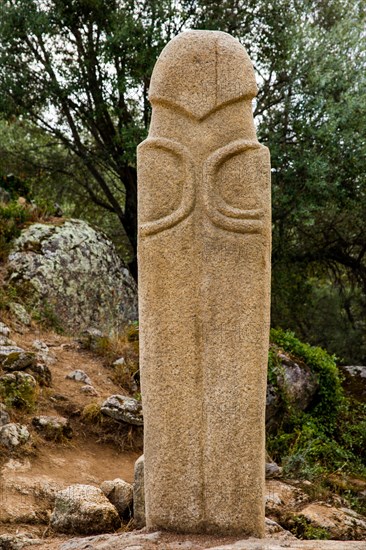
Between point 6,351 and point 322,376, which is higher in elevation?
point 6,351

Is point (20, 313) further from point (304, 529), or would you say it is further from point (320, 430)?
point (304, 529)

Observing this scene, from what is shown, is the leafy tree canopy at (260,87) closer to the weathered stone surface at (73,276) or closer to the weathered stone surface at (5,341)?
the weathered stone surface at (73,276)

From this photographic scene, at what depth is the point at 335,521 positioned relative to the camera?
6.97 meters

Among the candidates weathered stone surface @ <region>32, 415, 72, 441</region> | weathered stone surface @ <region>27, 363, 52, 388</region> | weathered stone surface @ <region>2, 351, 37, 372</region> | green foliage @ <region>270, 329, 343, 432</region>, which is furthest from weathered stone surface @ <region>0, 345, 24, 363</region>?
green foliage @ <region>270, 329, 343, 432</region>

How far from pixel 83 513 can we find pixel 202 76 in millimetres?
3220

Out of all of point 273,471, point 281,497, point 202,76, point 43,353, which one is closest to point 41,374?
point 43,353

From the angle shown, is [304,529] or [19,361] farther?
[19,361]

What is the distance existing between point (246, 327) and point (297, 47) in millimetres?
11255

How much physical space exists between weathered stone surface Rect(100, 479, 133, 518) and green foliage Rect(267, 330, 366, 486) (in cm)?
290

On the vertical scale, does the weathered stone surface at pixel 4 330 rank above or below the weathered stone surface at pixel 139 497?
above

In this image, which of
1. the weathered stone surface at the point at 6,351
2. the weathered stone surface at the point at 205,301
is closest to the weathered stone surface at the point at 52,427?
A: the weathered stone surface at the point at 6,351

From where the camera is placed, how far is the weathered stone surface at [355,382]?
40.8ft

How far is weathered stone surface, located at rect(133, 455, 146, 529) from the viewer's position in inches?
218

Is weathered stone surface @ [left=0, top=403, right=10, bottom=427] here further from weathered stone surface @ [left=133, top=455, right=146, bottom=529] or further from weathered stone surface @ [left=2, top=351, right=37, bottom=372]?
weathered stone surface @ [left=133, top=455, right=146, bottom=529]
